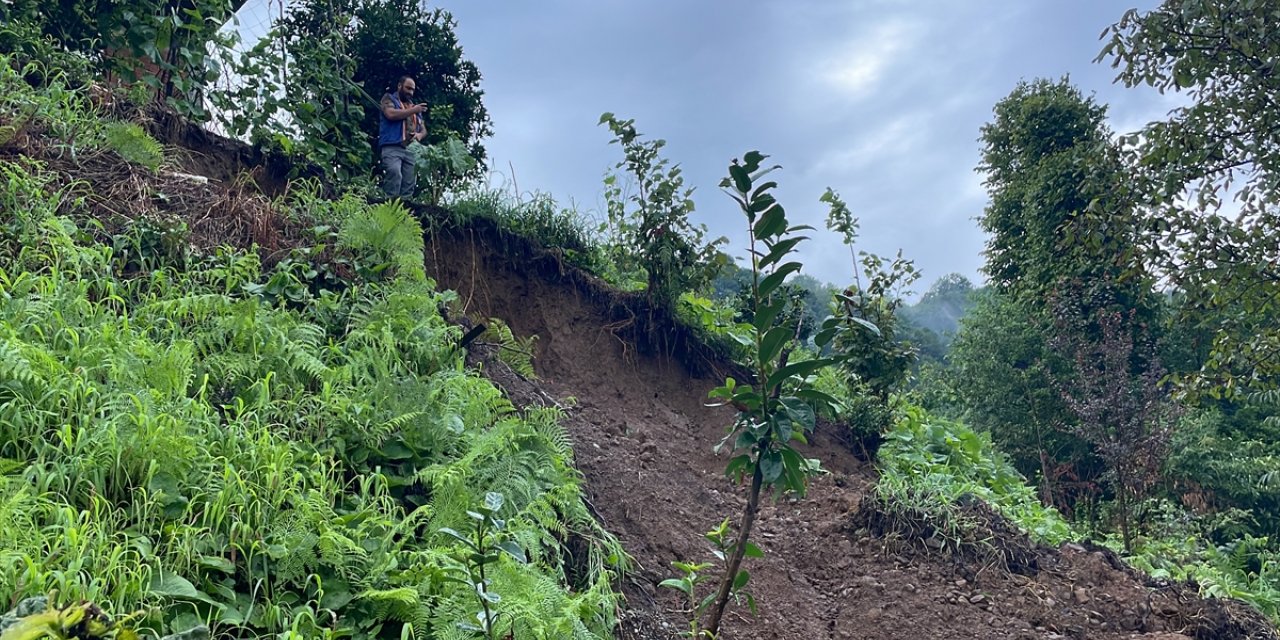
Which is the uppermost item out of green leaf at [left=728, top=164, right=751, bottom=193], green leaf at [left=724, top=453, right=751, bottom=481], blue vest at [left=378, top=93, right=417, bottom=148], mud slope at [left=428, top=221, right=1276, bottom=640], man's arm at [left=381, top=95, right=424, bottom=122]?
man's arm at [left=381, top=95, right=424, bottom=122]

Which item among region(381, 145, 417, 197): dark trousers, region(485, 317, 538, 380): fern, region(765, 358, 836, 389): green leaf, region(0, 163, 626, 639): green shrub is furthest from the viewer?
region(381, 145, 417, 197): dark trousers

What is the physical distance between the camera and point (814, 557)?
5.09 metres

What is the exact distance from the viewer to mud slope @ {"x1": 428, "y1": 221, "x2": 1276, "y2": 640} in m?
4.30

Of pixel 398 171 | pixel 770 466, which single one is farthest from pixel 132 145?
pixel 770 466

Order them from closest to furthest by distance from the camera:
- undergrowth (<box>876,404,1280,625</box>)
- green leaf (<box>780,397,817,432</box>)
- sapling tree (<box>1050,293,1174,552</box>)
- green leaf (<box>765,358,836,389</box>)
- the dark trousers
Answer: green leaf (<box>765,358,836,389</box>)
green leaf (<box>780,397,817,432</box>)
undergrowth (<box>876,404,1280,625</box>)
the dark trousers
sapling tree (<box>1050,293,1174,552</box>)

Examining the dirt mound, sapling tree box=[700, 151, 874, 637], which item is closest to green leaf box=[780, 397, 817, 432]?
sapling tree box=[700, 151, 874, 637]

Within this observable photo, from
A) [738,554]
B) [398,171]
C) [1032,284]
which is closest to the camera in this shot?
[738,554]

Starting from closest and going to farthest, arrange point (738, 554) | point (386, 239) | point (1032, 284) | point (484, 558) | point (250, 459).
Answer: point (484, 558) < point (738, 554) < point (250, 459) < point (386, 239) < point (1032, 284)

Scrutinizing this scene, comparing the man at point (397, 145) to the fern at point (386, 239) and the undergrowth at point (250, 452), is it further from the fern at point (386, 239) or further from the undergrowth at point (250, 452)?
the undergrowth at point (250, 452)

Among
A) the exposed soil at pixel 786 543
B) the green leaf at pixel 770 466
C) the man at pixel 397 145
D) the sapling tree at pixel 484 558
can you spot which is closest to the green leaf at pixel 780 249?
the green leaf at pixel 770 466

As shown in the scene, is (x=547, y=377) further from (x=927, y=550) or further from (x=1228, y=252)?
(x=1228, y=252)

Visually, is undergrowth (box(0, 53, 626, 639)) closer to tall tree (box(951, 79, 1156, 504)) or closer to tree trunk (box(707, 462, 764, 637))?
tree trunk (box(707, 462, 764, 637))

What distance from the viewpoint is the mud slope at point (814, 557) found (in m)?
4.30

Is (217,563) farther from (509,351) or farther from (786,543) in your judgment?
(786,543)
